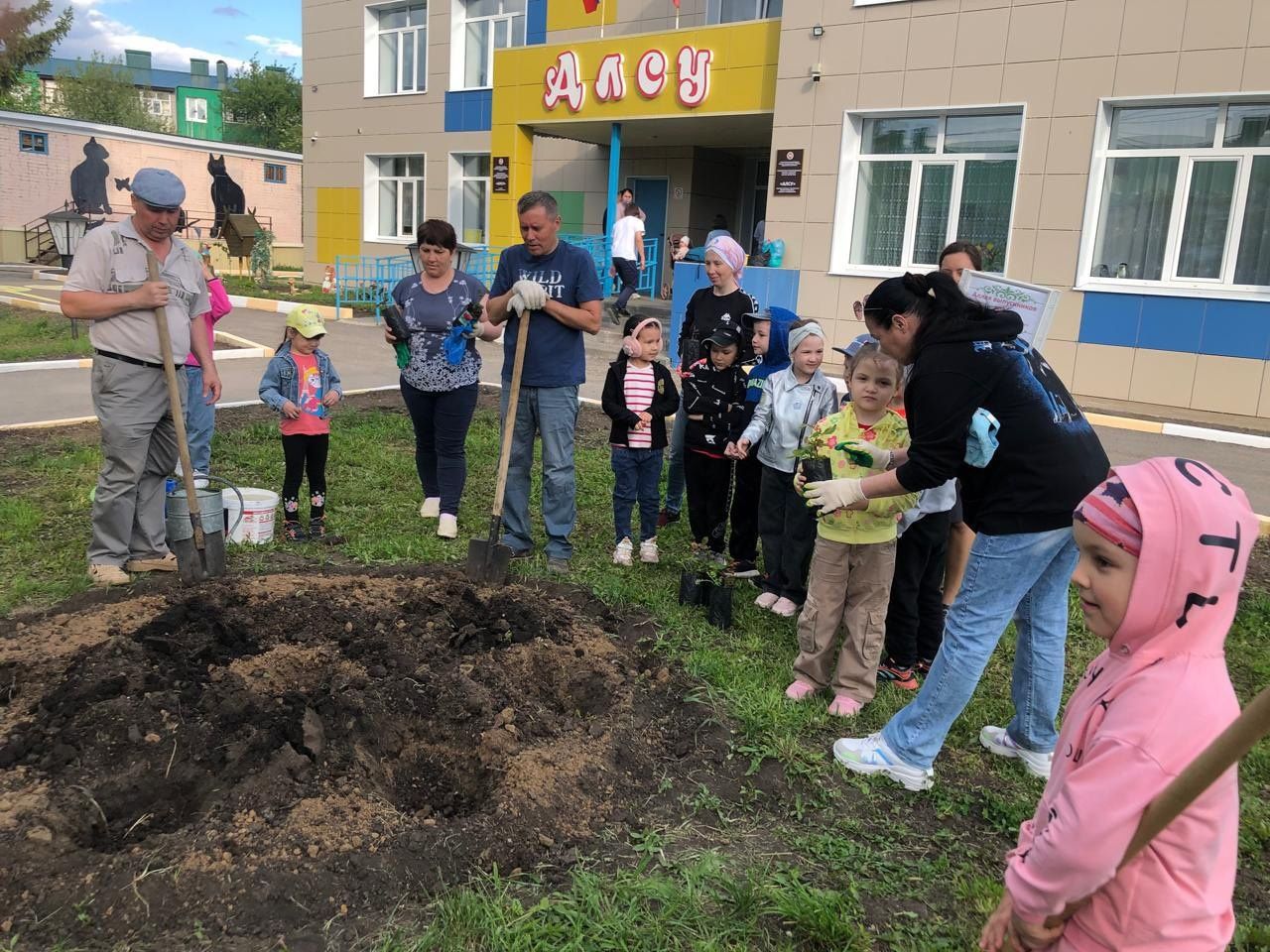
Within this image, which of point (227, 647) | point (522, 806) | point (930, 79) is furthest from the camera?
point (930, 79)

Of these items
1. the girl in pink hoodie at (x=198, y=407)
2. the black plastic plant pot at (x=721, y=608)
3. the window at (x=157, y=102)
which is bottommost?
the black plastic plant pot at (x=721, y=608)

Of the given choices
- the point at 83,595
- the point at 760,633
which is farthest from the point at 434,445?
the point at 760,633

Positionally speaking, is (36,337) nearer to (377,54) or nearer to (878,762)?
(377,54)

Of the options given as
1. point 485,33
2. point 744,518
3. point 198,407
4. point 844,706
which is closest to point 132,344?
point 198,407

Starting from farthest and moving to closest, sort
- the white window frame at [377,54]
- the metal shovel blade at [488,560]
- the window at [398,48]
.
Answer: the window at [398,48] < the white window frame at [377,54] < the metal shovel blade at [488,560]

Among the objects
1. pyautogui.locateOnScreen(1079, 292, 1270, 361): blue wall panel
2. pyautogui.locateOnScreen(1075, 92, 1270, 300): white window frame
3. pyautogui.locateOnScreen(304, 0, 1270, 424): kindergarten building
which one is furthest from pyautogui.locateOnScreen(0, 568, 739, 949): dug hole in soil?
pyautogui.locateOnScreen(1075, 92, 1270, 300): white window frame

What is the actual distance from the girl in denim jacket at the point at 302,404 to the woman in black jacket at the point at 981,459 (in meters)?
3.44

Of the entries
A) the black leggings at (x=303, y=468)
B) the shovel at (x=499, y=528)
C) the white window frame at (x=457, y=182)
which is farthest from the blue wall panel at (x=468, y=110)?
the shovel at (x=499, y=528)

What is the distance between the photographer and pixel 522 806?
3008 mm

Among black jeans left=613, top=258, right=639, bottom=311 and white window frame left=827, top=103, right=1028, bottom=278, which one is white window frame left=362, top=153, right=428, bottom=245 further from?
white window frame left=827, top=103, right=1028, bottom=278

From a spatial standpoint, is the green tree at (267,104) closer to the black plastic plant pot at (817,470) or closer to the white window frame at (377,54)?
the white window frame at (377,54)

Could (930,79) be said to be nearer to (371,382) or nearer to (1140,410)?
(1140,410)

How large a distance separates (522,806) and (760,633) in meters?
1.88

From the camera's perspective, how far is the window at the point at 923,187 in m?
12.1
